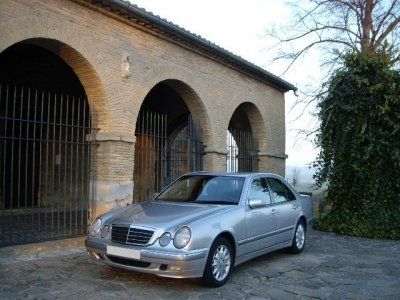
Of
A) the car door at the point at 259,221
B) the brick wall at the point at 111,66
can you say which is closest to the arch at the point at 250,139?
the brick wall at the point at 111,66

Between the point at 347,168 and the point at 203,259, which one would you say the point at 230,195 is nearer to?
the point at 203,259

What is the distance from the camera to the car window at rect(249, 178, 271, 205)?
266 inches

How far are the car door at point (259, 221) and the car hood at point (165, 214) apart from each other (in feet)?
1.49

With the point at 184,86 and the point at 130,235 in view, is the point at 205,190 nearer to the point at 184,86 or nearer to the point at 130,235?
the point at 130,235

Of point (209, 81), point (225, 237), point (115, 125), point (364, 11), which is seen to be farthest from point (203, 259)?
point (364, 11)

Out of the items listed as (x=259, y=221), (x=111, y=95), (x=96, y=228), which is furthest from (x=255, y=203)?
(x=111, y=95)

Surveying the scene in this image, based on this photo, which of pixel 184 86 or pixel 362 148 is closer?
pixel 362 148

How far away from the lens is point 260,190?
23.0ft

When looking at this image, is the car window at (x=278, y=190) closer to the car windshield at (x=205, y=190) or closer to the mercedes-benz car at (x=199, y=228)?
the mercedes-benz car at (x=199, y=228)

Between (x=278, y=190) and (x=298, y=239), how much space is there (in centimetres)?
107

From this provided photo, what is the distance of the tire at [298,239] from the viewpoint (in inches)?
309

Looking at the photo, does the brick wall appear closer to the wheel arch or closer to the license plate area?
the license plate area

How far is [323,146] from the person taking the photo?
37.3 ft

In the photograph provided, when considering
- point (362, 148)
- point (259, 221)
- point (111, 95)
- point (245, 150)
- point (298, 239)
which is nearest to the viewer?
point (259, 221)
